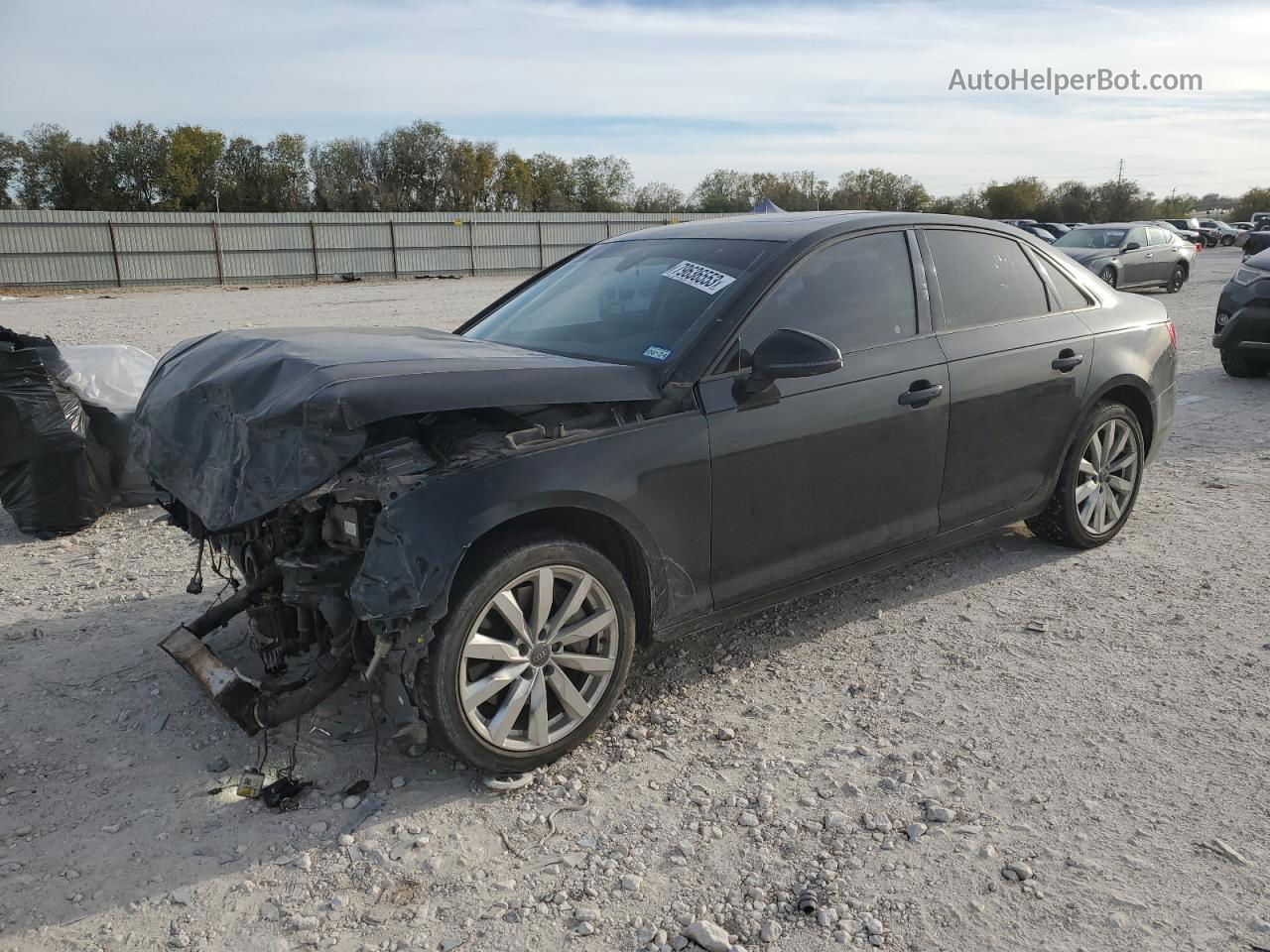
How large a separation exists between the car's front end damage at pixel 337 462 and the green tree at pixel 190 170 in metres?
56.7

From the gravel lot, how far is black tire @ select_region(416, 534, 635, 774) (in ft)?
0.38

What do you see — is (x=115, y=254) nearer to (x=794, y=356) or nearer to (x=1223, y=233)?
(x=794, y=356)

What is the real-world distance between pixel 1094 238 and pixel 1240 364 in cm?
1124

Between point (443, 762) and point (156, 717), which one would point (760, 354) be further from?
point (156, 717)

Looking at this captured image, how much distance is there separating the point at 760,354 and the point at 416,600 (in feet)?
4.80

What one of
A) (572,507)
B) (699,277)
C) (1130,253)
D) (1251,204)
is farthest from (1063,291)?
(1251,204)

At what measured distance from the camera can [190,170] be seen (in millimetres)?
54438

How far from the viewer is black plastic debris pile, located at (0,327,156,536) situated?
5.53m

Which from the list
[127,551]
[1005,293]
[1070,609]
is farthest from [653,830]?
[127,551]

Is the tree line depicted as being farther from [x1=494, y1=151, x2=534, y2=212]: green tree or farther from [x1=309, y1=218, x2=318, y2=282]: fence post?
[x1=309, y1=218, x2=318, y2=282]: fence post

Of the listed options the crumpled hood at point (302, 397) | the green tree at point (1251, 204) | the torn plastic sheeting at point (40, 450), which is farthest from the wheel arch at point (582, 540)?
the green tree at point (1251, 204)

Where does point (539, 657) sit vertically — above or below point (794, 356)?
below

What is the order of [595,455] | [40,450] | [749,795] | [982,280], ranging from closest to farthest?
1. [749,795]
2. [595,455]
3. [982,280]
4. [40,450]

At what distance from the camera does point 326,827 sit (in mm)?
2928
